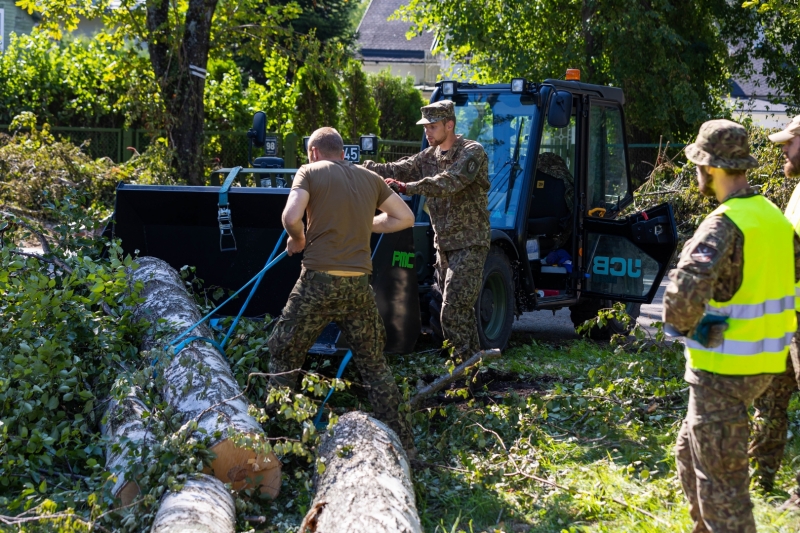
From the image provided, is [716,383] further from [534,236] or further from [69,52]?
[69,52]

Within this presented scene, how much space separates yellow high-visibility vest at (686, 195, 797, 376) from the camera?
3.42 m

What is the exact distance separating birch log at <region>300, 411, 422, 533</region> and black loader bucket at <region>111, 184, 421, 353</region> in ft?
5.44

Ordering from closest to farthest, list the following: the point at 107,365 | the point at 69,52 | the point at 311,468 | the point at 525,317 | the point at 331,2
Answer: the point at 311,468 → the point at 107,365 → the point at 525,317 → the point at 69,52 → the point at 331,2

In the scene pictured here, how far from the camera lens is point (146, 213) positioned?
23.7 feet

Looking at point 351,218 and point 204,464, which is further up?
point 351,218

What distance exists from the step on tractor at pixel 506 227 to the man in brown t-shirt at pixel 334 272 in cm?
95

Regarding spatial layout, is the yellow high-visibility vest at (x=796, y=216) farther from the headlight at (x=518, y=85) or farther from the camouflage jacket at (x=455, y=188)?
the headlight at (x=518, y=85)

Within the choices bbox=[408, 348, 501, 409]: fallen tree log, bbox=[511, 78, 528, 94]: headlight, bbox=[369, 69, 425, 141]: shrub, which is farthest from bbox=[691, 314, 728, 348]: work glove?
bbox=[369, 69, 425, 141]: shrub

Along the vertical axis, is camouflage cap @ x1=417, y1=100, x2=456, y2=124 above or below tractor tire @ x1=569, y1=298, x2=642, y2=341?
above

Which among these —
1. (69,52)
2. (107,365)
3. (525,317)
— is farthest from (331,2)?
(107,365)

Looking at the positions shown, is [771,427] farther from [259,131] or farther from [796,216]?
[259,131]

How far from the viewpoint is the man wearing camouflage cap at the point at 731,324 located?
339 cm

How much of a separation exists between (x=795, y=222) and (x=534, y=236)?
387cm

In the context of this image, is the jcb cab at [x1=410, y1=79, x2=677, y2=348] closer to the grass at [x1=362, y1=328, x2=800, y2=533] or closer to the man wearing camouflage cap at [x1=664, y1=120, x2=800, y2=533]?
the grass at [x1=362, y1=328, x2=800, y2=533]
